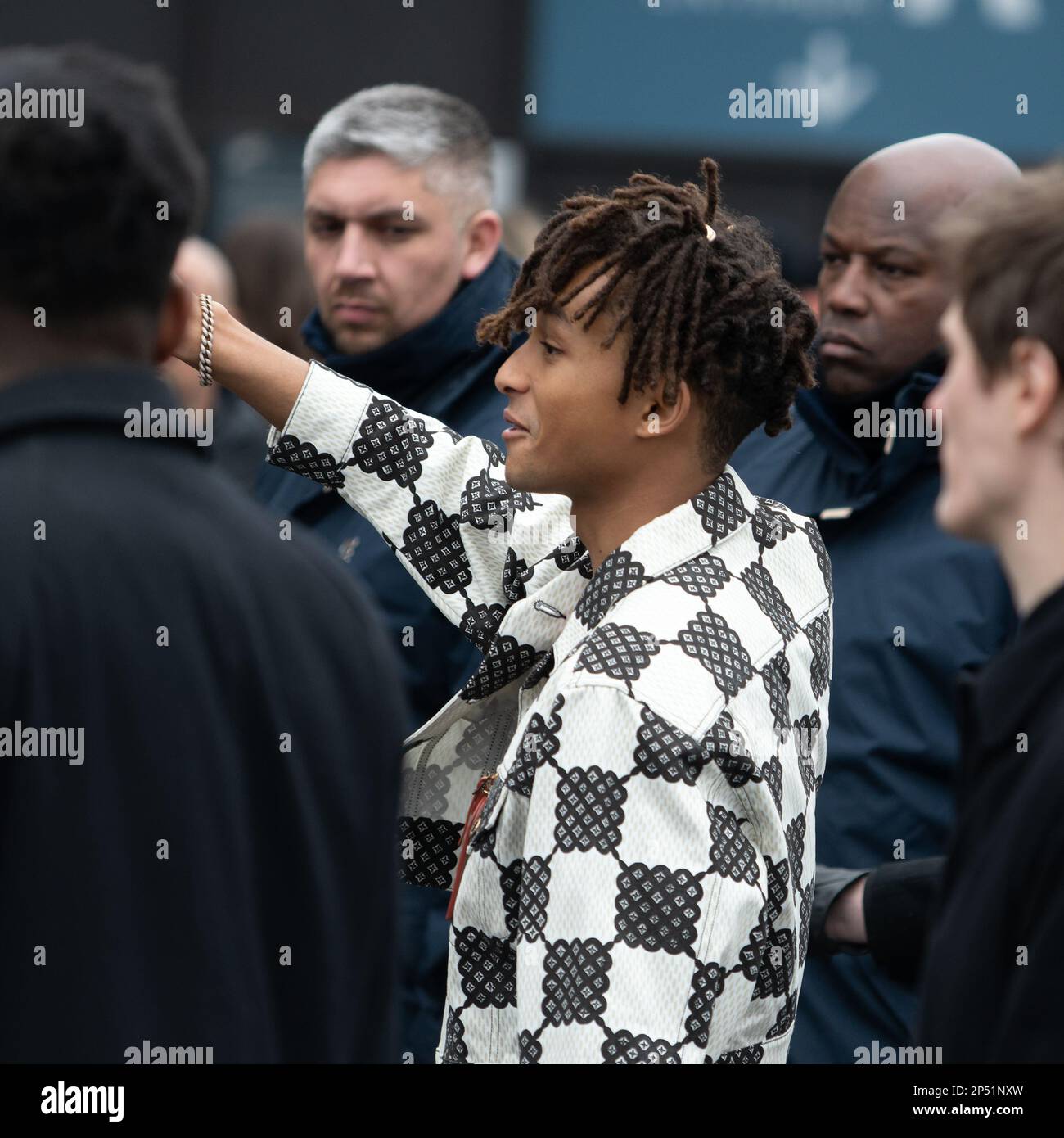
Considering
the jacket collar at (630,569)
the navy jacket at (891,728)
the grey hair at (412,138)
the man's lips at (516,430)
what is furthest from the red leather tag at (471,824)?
the grey hair at (412,138)

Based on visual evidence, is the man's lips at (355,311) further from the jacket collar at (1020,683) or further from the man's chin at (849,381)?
the jacket collar at (1020,683)

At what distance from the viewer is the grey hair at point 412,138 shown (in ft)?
12.5

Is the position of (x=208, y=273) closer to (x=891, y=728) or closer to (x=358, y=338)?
(x=358, y=338)

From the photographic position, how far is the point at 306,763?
1.55 meters

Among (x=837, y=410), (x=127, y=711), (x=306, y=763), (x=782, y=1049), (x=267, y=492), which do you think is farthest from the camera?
(x=267, y=492)

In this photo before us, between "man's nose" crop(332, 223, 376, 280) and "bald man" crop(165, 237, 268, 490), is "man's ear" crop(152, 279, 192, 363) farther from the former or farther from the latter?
"bald man" crop(165, 237, 268, 490)

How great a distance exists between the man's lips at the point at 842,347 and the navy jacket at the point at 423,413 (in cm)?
59

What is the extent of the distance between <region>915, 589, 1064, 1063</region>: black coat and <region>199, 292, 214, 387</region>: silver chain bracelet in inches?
52.0

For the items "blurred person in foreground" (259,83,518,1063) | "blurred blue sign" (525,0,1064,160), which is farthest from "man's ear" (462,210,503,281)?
"blurred blue sign" (525,0,1064,160)

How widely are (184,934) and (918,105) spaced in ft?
22.3

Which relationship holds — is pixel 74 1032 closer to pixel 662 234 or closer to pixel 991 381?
pixel 991 381

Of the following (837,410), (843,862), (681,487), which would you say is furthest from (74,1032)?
(837,410)

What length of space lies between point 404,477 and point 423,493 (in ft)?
0.12

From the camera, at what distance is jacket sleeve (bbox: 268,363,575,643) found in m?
2.61
